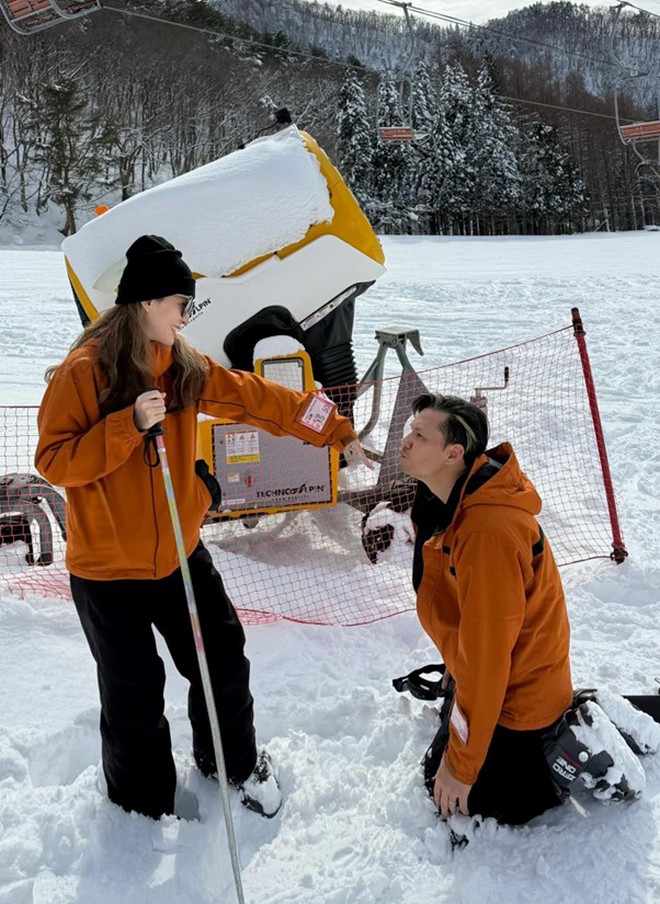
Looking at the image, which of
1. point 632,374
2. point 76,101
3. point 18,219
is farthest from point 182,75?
point 632,374

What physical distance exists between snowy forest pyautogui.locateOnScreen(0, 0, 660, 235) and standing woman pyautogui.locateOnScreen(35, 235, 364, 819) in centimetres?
3104

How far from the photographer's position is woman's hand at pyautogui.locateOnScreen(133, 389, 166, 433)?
82.1 inches

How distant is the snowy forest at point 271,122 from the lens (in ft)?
131

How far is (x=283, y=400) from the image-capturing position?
2.83 metres

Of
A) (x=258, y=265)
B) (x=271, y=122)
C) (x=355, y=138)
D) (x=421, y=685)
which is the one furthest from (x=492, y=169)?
(x=421, y=685)

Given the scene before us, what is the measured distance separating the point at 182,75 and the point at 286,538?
5631cm

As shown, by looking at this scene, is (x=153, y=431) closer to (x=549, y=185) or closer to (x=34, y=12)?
(x=34, y=12)

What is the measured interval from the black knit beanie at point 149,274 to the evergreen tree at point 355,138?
1657 inches

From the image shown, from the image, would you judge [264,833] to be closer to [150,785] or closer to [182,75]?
[150,785]

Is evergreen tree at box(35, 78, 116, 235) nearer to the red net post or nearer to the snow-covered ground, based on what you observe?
the red net post

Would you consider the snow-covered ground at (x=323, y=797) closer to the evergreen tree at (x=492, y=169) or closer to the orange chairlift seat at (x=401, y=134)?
the orange chairlift seat at (x=401, y=134)

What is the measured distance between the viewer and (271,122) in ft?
127

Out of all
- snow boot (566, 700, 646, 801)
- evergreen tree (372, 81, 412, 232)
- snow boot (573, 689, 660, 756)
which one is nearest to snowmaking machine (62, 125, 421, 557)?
snow boot (573, 689, 660, 756)

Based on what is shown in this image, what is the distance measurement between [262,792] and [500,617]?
1067 millimetres
